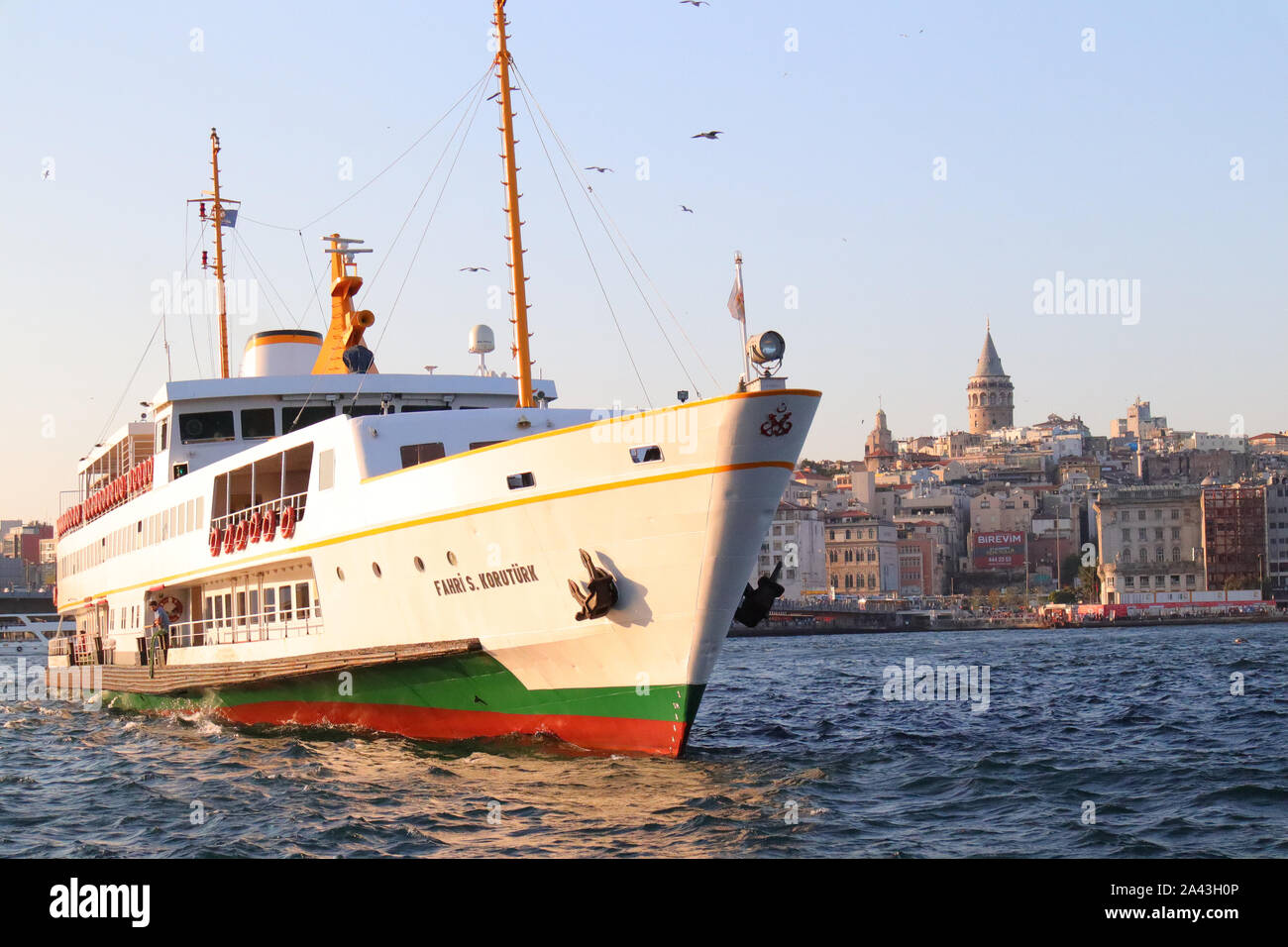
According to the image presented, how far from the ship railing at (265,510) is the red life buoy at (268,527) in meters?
0.10

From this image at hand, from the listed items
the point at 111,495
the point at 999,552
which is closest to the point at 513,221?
the point at 111,495

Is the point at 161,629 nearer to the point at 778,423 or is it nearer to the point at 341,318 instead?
the point at 341,318

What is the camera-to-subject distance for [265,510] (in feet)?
69.5

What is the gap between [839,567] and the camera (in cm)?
16500

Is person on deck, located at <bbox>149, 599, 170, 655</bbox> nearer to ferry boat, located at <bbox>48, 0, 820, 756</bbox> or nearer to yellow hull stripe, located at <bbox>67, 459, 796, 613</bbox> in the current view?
ferry boat, located at <bbox>48, 0, 820, 756</bbox>

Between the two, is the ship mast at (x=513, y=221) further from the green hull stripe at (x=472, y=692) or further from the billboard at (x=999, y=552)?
the billboard at (x=999, y=552)

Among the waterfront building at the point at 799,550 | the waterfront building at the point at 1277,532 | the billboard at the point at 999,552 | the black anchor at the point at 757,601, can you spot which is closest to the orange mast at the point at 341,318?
the black anchor at the point at 757,601

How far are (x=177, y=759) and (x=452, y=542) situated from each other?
5644mm

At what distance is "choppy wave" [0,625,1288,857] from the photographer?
12.0 meters

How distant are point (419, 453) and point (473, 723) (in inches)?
148

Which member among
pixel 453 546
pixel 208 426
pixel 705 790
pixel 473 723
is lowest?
pixel 705 790
